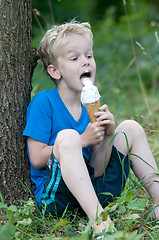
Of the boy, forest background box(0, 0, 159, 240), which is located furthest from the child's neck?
forest background box(0, 0, 159, 240)

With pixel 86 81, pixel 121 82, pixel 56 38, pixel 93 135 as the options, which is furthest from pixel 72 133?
pixel 121 82

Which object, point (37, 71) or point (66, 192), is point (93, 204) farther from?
point (37, 71)

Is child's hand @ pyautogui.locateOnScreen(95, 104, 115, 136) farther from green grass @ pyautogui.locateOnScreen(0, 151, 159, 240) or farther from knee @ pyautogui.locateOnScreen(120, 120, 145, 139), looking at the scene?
green grass @ pyautogui.locateOnScreen(0, 151, 159, 240)

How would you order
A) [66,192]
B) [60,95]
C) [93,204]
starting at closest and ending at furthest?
[93,204]
[66,192]
[60,95]

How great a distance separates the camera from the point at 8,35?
6.28ft

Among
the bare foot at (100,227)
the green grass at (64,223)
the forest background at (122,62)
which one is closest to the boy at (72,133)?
the green grass at (64,223)

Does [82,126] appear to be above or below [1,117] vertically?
below

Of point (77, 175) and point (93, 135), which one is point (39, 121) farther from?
point (77, 175)

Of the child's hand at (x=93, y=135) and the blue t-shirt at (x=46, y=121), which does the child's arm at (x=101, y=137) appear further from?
the blue t-shirt at (x=46, y=121)

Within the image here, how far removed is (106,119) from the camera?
194 centimetres

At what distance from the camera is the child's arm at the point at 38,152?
1915 mm

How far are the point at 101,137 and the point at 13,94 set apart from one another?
0.58 meters

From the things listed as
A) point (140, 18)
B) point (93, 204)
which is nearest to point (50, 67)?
point (93, 204)

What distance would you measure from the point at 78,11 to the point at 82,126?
21.3 ft
